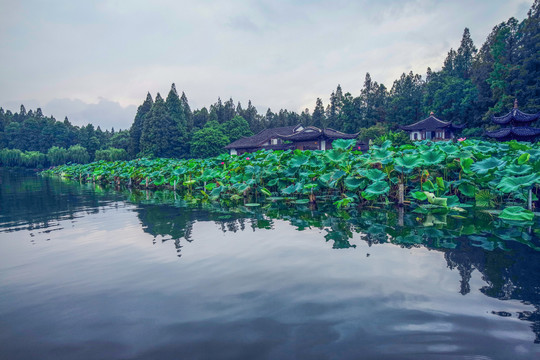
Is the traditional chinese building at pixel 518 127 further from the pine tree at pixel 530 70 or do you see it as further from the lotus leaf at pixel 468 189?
the lotus leaf at pixel 468 189

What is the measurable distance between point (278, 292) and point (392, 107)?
37621 mm

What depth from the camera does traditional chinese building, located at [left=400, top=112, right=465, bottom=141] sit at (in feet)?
90.3

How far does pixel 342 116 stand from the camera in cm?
3975

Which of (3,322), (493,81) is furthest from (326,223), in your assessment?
(493,81)

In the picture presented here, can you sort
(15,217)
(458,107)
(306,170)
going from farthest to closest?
(458,107), (306,170), (15,217)

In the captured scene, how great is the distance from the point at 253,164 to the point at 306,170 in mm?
1563

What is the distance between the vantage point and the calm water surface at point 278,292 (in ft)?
5.92

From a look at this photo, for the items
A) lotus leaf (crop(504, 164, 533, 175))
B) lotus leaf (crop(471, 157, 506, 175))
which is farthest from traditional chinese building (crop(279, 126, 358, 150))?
lotus leaf (crop(504, 164, 533, 175))

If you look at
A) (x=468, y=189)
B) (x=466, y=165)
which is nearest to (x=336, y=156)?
(x=466, y=165)

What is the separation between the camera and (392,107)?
36.5m

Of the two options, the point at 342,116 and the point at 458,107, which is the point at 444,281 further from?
the point at 342,116

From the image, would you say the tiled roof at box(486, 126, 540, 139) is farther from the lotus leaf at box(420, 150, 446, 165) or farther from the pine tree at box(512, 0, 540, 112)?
the lotus leaf at box(420, 150, 446, 165)

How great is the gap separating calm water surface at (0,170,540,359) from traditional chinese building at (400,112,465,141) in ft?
85.0

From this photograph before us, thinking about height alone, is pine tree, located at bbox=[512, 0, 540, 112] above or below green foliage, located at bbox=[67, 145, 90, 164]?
above
